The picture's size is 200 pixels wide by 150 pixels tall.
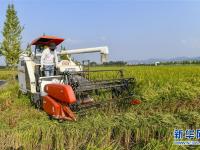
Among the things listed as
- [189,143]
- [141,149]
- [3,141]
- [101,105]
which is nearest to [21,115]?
[101,105]

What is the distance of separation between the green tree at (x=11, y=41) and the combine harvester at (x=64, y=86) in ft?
44.7

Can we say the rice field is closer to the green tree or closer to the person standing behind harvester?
the person standing behind harvester

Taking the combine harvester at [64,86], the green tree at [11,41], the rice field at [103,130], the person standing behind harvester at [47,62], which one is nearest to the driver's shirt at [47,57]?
the person standing behind harvester at [47,62]

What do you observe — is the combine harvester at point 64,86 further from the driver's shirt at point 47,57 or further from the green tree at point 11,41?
the green tree at point 11,41

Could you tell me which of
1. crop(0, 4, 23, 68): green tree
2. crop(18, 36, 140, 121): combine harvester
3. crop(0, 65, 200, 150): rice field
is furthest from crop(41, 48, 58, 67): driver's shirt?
crop(0, 4, 23, 68): green tree

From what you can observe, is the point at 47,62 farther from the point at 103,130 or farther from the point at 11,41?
the point at 11,41

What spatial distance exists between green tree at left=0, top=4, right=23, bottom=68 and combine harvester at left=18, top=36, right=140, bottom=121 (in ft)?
44.7

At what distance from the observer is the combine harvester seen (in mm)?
6730

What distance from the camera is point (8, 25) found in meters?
23.0

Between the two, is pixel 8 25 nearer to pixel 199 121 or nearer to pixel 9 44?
pixel 9 44

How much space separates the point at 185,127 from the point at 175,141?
929 mm

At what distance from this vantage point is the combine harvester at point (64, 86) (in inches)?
265

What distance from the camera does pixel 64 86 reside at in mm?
6582

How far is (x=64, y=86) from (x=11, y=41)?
58.0 feet
